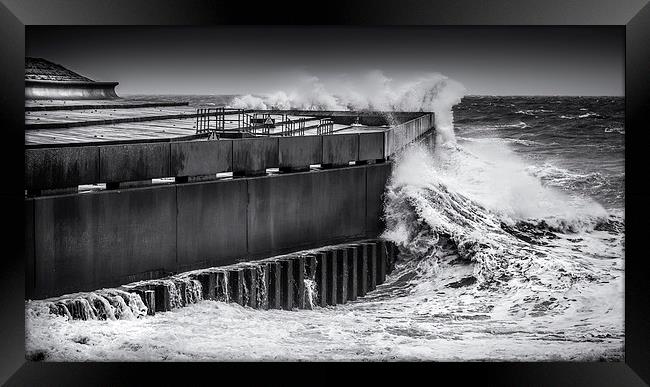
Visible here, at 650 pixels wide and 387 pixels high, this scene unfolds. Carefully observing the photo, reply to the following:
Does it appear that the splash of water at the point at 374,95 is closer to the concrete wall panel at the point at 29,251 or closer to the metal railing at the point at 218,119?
the metal railing at the point at 218,119

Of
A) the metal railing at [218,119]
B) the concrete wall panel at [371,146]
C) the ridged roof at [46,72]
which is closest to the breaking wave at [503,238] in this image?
the concrete wall panel at [371,146]

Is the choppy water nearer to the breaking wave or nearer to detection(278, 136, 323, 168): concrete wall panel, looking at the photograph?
the breaking wave

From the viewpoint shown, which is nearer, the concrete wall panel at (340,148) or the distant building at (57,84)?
the distant building at (57,84)

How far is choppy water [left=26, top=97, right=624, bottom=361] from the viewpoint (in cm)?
1099

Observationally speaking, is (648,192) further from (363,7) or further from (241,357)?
(241,357)

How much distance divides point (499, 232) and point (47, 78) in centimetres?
514

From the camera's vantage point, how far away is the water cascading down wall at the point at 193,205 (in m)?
10.4

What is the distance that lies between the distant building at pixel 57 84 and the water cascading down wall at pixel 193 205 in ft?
3.21

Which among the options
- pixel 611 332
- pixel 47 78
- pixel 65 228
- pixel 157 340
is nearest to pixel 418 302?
pixel 611 332

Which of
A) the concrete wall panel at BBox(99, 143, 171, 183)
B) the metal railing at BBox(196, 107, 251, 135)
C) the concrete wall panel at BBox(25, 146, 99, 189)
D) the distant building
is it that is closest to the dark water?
the metal railing at BBox(196, 107, 251, 135)

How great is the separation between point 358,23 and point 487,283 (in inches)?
131

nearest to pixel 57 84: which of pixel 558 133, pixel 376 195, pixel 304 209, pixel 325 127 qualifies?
pixel 304 209

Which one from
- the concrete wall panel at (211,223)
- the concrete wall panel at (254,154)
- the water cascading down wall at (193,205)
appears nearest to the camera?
the water cascading down wall at (193,205)

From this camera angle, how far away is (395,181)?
505 inches
